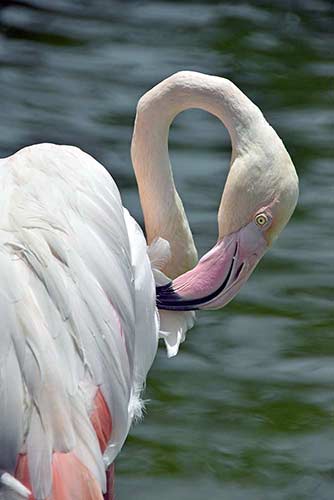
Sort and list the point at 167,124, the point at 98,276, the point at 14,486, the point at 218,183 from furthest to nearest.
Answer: the point at 218,183
the point at 167,124
the point at 98,276
the point at 14,486

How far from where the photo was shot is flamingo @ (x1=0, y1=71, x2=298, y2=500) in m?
2.80

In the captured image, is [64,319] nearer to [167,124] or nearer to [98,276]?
[98,276]

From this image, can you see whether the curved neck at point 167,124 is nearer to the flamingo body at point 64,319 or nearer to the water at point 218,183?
the flamingo body at point 64,319

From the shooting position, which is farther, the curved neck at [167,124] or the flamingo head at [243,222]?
the curved neck at [167,124]

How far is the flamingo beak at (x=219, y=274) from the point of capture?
3.79 metres

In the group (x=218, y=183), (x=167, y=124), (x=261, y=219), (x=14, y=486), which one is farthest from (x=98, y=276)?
(x=218, y=183)

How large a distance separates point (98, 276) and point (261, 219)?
2.47 ft

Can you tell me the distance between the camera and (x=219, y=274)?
381cm

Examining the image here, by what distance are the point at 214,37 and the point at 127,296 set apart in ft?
18.5

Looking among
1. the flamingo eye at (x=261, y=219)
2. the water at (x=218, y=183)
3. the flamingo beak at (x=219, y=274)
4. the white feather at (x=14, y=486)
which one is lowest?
the water at (x=218, y=183)

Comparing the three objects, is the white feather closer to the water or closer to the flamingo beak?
the flamingo beak

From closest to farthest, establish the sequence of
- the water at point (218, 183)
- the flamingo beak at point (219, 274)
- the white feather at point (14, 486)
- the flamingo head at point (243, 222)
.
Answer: the white feather at point (14, 486) → the flamingo head at point (243, 222) → the flamingo beak at point (219, 274) → the water at point (218, 183)

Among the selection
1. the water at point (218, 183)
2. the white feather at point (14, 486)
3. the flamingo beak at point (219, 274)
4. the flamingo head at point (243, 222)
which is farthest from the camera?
the water at point (218, 183)

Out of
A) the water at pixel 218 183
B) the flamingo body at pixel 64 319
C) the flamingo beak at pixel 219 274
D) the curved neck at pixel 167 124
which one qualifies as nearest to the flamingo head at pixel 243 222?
the flamingo beak at pixel 219 274
